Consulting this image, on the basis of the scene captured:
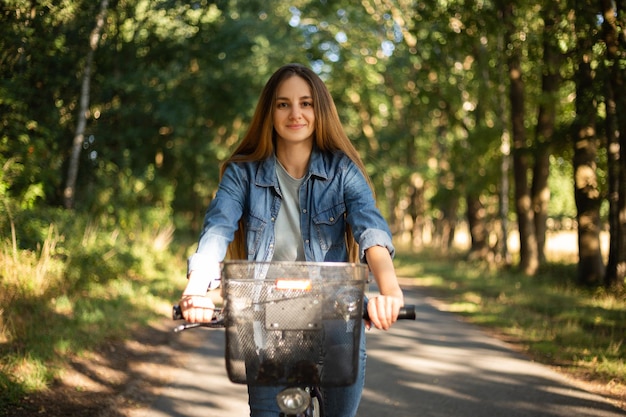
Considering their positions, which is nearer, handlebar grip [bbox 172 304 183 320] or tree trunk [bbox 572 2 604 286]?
handlebar grip [bbox 172 304 183 320]

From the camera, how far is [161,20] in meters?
17.7

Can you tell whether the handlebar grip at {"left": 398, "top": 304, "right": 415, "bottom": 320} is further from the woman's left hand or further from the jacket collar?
the jacket collar

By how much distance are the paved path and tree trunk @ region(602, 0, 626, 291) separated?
4424 millimetres

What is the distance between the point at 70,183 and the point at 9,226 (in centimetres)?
498

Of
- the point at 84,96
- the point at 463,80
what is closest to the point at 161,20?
the point at 84,96

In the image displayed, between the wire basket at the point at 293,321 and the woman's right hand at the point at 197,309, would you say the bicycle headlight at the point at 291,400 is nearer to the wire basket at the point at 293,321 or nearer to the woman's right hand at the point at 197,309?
the wire basket at the point at 293,321

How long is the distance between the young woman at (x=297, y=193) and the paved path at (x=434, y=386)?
277 cm

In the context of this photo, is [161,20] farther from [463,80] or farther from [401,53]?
[401,53]

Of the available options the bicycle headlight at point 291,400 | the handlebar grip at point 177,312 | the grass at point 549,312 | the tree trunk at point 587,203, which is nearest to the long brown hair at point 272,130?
the handlebar grip at point 177,312

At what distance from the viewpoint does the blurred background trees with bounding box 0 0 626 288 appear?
1088cm

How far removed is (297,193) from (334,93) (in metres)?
Answer: 29.6

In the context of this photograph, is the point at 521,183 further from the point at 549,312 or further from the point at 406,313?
the point at 406,313

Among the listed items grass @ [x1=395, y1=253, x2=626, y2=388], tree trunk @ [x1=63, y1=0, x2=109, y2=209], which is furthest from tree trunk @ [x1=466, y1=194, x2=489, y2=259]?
tree trunk @ [x1=63, y1=0, x2=109, y2=209]

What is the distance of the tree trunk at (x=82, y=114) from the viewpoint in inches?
520
